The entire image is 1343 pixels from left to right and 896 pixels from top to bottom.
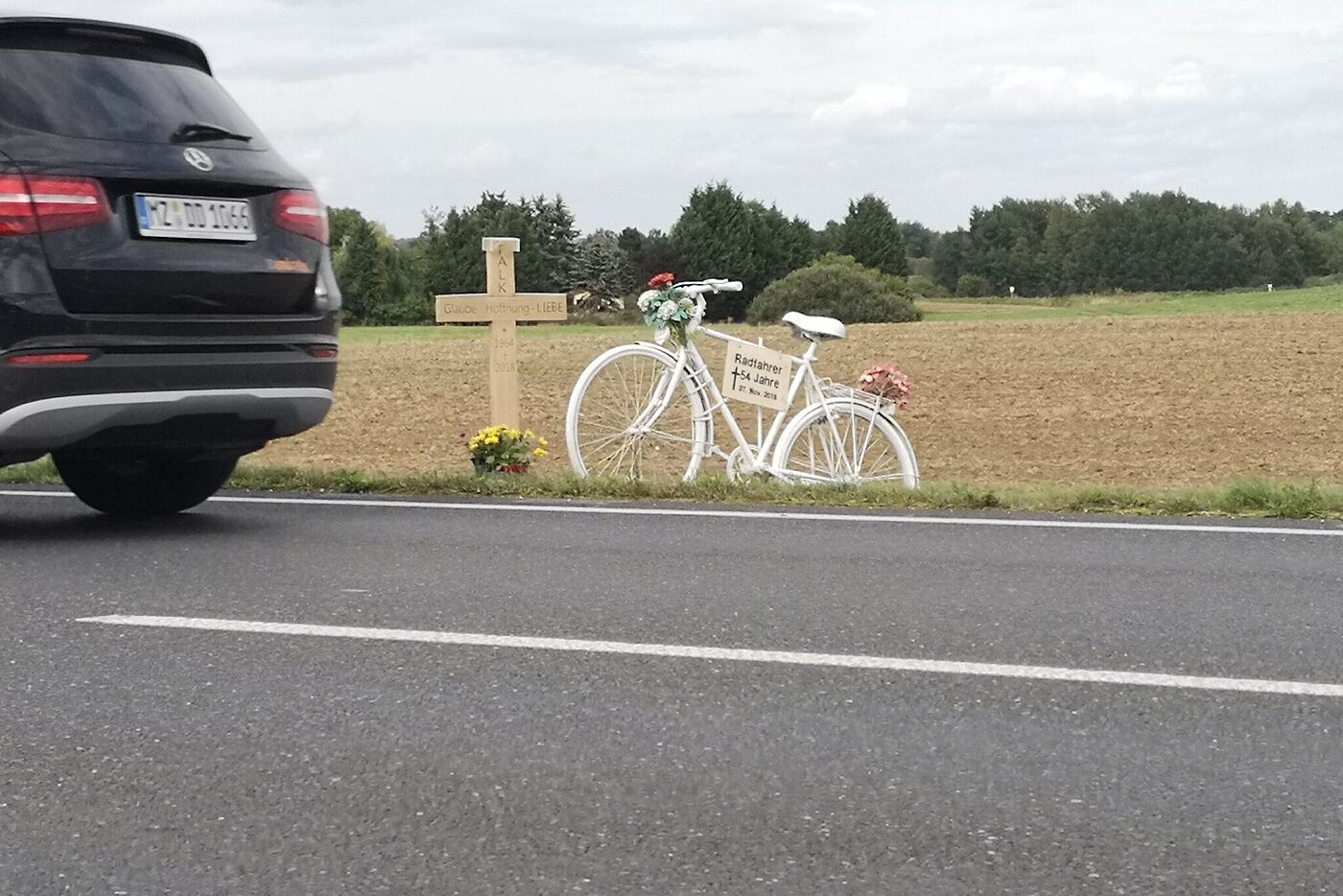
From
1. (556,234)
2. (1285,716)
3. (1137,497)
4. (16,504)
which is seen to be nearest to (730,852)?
(1285,716)

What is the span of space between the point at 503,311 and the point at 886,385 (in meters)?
2.37

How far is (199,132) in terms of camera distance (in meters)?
7.57

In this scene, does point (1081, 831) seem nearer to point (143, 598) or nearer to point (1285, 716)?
point (1285, 716)

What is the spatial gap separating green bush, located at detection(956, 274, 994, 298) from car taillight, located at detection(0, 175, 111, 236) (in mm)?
138928

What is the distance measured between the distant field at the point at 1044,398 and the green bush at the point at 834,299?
982 inches

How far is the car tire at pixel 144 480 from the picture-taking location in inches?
338

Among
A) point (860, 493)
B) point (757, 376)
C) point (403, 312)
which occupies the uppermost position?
point (757, 376)

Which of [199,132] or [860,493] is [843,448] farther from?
[199,132]

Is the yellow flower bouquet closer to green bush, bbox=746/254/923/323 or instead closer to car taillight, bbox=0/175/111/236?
car taillight, bbox=0/175/111/236

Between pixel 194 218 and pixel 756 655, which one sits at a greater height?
pixel 194 218

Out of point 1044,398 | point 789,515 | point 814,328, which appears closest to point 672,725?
point 789,515

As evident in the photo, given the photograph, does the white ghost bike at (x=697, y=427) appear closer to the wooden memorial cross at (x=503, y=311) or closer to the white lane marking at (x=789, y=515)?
the wooden memorial cross at (x=503, y=311)

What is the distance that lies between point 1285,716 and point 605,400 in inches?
248

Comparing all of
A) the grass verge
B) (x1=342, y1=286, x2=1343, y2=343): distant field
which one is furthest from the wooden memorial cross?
(x1=342, y1=286, x2=1343, y2=343): distant field
